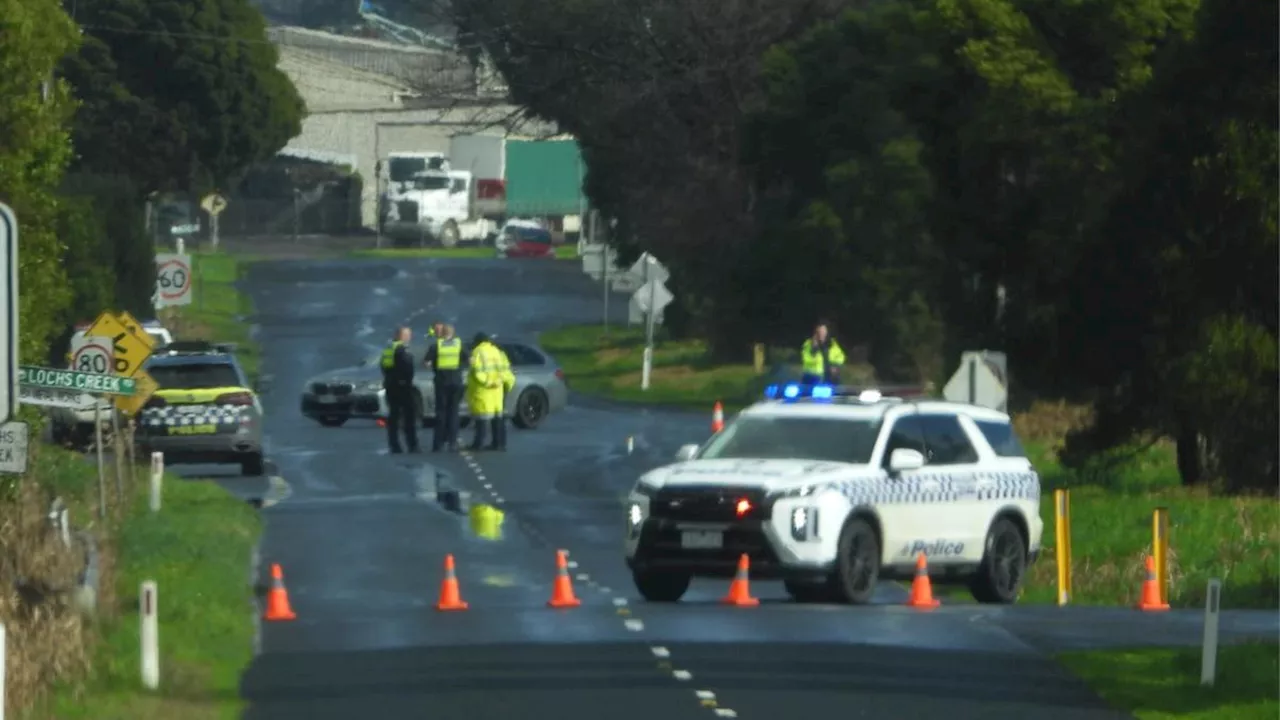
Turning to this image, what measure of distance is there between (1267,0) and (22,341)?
545 inches

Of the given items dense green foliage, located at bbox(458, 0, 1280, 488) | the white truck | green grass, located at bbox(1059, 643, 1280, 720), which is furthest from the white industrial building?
green grass, located at bbox(1059, 643, 1280, 720)

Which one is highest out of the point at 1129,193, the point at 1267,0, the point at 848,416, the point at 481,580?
the point at 1267,0

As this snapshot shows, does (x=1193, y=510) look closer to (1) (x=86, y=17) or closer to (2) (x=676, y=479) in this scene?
(2) (x=676, y=479)

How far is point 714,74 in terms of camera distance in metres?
54.1

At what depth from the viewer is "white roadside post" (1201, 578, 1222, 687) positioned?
639 inches

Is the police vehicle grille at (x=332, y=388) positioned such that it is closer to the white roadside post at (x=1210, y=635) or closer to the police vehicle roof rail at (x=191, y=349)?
the police vehicle roof rail at (x=191, y=349)

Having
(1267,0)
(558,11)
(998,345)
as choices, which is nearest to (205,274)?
(558,11)

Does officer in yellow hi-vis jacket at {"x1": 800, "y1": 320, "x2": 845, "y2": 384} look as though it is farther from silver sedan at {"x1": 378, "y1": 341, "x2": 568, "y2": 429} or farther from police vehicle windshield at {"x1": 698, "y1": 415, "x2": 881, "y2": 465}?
police vehicle windshield at {"x1": 698, "y1": 415, "x2": 881, "y2": 465}

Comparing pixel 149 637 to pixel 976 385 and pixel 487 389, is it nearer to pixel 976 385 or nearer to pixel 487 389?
pixel 976 385

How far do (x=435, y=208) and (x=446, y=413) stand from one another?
208 feet

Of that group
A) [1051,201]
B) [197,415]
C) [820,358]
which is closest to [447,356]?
[197,415]

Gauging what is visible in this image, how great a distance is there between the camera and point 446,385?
37531mm

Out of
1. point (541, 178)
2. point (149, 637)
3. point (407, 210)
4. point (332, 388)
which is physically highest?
point (541, 178)

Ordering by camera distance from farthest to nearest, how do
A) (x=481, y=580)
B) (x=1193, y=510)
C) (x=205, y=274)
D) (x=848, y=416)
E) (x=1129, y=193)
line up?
(x=205, y=274), (x=1129, y=193), (x=1193, y=510), (x=481, y=580), (x=848, y=416)
